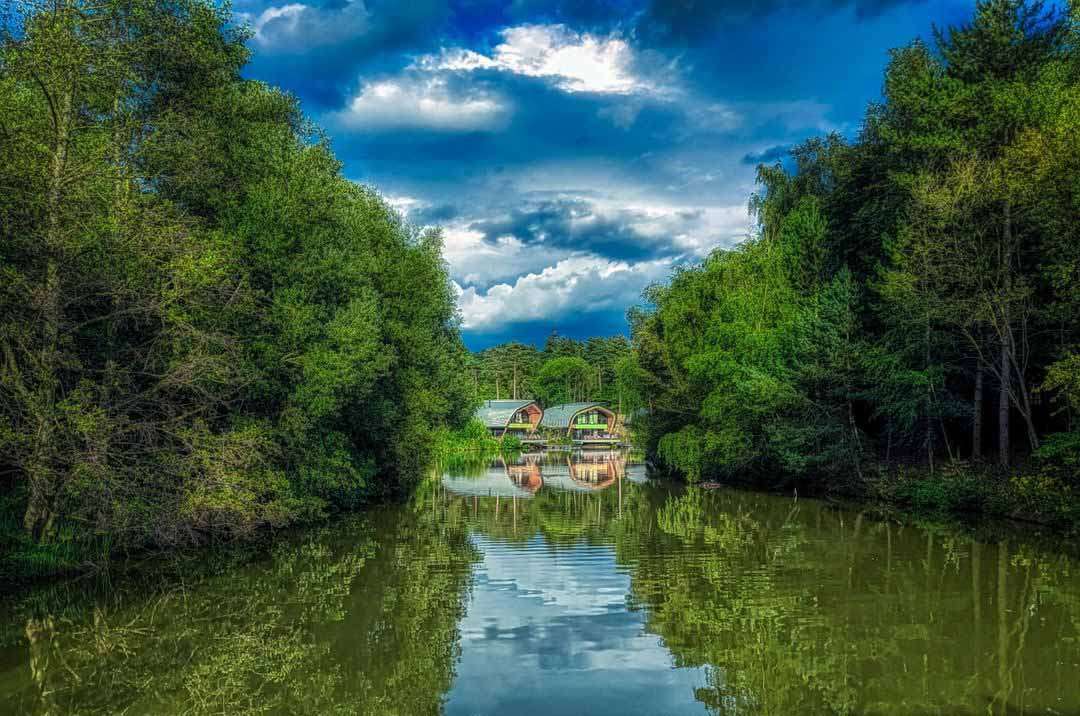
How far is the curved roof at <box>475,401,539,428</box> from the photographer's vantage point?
97.1 metres

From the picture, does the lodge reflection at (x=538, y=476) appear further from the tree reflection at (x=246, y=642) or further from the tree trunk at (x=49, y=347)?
the tree trunk at (x=49, y=347)

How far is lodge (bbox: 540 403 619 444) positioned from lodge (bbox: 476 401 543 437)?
238 cm

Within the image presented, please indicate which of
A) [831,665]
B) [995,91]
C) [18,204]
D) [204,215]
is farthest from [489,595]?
[995,91]

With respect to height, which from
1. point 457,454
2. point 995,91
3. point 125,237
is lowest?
point 457,454

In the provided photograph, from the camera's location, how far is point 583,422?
4026 inches

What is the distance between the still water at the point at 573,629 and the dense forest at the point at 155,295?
208 centimetres

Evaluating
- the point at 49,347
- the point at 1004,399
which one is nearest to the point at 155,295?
the point at 49,347

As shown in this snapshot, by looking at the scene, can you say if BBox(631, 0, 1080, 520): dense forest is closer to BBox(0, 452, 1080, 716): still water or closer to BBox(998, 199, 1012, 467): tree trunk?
BBox(998, 199, 1012, 467): tree trunk

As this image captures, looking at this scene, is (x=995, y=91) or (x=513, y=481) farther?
(x=513, y=481)

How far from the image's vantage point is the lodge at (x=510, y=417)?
97250 millimetres

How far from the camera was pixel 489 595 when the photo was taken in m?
14.0

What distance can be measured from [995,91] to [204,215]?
25065 mm

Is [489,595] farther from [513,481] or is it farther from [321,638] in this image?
[513,481]

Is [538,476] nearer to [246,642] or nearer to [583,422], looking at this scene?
[246,642]
